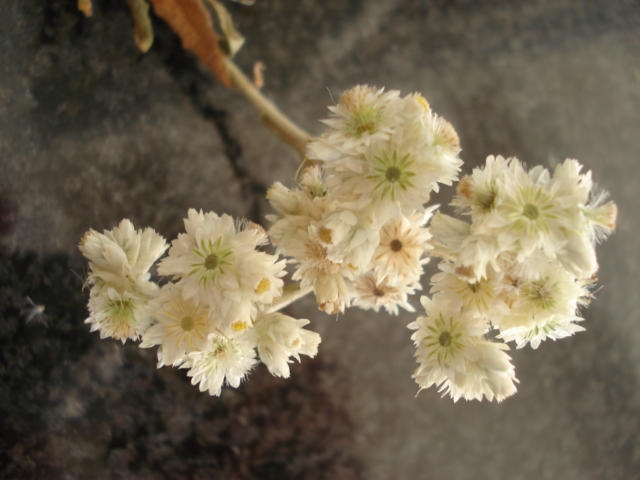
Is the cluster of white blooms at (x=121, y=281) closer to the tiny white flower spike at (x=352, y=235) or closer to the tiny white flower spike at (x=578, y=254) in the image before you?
the tiny white flower spike at (x=352, y=235)

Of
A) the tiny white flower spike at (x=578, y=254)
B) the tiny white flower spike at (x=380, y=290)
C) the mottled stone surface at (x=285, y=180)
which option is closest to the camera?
the tiny white flower spike at (x=578, y=254)

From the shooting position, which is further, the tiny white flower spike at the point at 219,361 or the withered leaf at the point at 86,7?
the withered leaf at the point at 86,7

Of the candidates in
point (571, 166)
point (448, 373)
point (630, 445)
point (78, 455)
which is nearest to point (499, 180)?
point (571, 166)

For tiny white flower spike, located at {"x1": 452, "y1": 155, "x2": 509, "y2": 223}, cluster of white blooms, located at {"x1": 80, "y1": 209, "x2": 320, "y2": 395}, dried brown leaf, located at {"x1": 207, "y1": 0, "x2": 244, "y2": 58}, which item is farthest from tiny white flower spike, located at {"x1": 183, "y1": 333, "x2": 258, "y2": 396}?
dried brown leaf, located at {"x1": 207, "y1": 0, "x2": 244, "y2": 58}

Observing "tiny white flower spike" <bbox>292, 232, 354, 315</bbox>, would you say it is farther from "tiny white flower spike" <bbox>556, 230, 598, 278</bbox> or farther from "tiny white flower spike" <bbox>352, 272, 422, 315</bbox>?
"tiny white flower spike" <bbox>556, 230, 598, 278</bbox>

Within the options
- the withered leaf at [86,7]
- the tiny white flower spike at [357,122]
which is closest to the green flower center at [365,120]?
the tiny white flower spike at [357,122]

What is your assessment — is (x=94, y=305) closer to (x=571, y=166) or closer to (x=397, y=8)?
(x=571, y=166)
